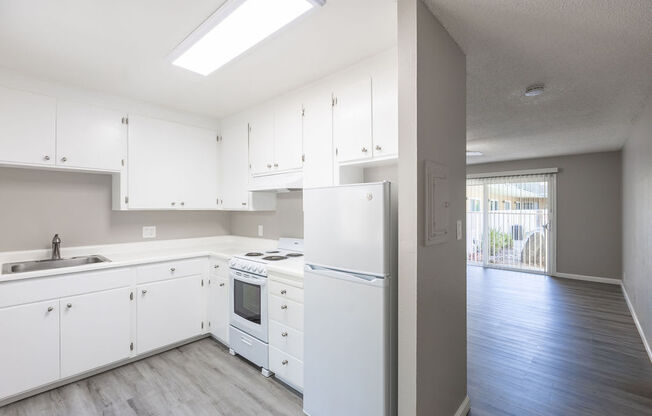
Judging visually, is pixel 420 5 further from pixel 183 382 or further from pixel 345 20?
pixel 183 382

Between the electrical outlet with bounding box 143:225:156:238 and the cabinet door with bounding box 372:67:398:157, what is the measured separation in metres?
2.61

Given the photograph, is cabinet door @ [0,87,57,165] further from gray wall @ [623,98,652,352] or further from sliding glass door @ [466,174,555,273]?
sliding glass door @ [466,174,555,273]

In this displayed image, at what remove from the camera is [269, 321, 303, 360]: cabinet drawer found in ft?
7.23

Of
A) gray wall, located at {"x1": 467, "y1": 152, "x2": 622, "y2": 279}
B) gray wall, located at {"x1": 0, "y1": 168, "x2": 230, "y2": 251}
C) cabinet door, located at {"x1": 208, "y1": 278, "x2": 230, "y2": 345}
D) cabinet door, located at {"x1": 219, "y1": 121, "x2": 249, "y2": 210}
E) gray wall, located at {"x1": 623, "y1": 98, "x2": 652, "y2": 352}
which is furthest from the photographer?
gray wall, located at {"x1": 467, "y1": 152, "x2": 622, "y2": 279}

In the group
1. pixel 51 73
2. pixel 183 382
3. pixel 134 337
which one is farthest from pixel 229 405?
pixel 51 73

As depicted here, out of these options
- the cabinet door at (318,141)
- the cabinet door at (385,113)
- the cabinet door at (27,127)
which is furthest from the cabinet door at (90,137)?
the cabinet door at (385,113)

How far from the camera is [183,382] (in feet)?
7.95

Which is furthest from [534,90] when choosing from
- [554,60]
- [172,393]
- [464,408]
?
[172,393]

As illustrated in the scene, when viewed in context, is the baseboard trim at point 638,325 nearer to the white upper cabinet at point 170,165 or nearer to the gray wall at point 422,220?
the gray wall at point 422,220

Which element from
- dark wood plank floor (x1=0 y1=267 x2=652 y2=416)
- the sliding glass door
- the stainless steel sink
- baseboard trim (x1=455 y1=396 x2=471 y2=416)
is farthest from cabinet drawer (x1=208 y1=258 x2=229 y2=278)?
the sliding glass door

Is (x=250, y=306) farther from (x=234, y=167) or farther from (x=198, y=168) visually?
(x=198, y=168)

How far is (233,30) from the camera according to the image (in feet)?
5.91

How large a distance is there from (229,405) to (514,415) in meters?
1.93

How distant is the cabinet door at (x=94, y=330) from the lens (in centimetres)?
235
